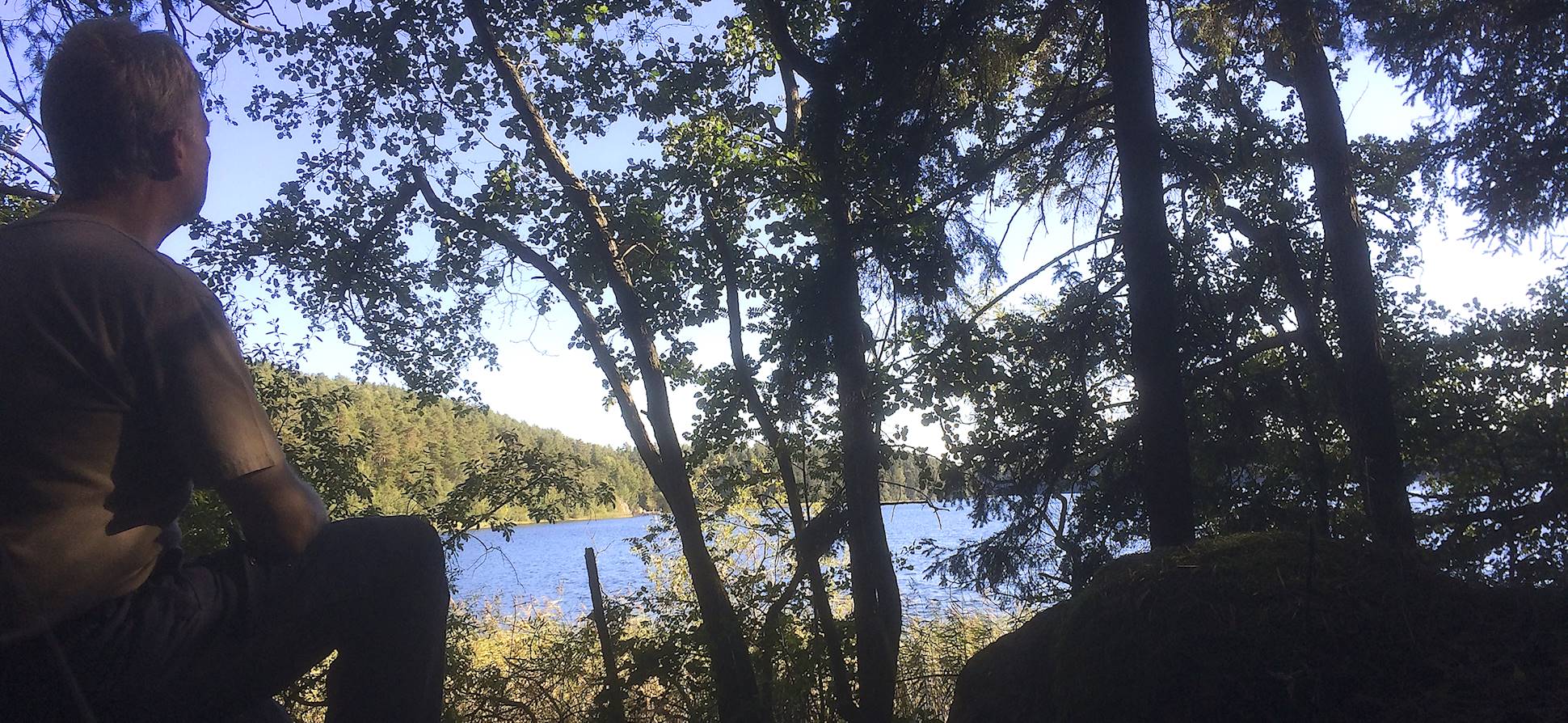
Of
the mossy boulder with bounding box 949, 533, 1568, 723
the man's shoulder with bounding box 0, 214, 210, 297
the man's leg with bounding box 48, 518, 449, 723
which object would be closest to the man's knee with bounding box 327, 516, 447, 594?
the man's leg with bounding box 48, 518, 449, 723

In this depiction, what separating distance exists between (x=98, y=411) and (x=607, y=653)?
250 inches

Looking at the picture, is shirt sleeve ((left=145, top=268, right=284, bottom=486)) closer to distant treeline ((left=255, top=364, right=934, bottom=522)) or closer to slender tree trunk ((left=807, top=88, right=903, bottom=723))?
slender tree trunk ((left=807, top=88, right=903, bottom=723))

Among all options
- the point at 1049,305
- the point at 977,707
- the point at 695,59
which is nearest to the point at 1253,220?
the point at 1049,305

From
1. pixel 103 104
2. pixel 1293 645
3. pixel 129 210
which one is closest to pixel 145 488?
pixel 129 210

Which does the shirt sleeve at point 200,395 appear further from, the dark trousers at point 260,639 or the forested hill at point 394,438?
the forested hill at point 394,438

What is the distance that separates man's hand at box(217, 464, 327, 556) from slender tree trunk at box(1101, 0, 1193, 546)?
17.2ft

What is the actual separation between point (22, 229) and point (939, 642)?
845cm

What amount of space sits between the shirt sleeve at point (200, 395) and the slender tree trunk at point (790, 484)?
229 inches

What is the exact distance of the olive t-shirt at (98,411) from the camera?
3.51 ft

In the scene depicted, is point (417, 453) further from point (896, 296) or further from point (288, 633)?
point (288, 633)

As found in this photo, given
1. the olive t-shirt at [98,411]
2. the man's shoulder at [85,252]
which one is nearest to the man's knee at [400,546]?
the olive t-shirt at [98,411]

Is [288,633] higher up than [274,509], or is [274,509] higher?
[274,509]

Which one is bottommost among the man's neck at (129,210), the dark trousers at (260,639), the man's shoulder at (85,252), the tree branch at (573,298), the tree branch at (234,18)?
the dark trousers at (260,639)

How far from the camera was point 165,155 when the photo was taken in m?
1.32
